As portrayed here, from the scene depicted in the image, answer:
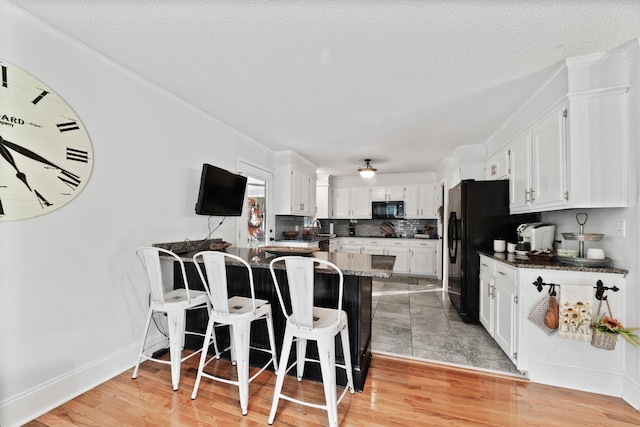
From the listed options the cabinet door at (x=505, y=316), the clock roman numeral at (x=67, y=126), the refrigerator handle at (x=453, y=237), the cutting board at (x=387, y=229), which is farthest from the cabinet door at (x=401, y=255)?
the clock roman numeral at (x=67, y=126)

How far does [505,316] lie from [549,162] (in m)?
1.37

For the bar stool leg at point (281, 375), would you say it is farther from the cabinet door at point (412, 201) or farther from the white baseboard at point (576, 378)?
the cabinet door at point (412, 201)

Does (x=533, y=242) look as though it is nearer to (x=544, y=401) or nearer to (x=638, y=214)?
(x=638, y=214)

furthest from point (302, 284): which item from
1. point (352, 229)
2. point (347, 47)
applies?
point (352, 229)

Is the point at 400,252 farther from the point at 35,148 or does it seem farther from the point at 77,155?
the point at 35,148

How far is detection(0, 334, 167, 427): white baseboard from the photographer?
1.64 metres

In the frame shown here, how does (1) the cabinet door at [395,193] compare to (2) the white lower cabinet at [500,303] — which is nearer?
(2) the white lower cabinet at [500,303]

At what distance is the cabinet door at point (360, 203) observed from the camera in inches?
270

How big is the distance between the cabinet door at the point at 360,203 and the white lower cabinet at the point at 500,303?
3.80 metres

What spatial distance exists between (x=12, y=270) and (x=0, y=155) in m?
0.66

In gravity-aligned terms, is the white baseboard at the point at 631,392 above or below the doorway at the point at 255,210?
below

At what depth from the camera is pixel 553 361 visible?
2.12m

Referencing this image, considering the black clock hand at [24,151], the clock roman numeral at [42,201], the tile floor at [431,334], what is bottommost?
the tile floor at [431,334]

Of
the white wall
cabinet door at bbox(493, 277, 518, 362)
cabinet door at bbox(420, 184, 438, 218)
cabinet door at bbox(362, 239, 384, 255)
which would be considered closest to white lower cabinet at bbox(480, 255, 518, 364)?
cabinet door at bbox(493, 277, 518, 362)
